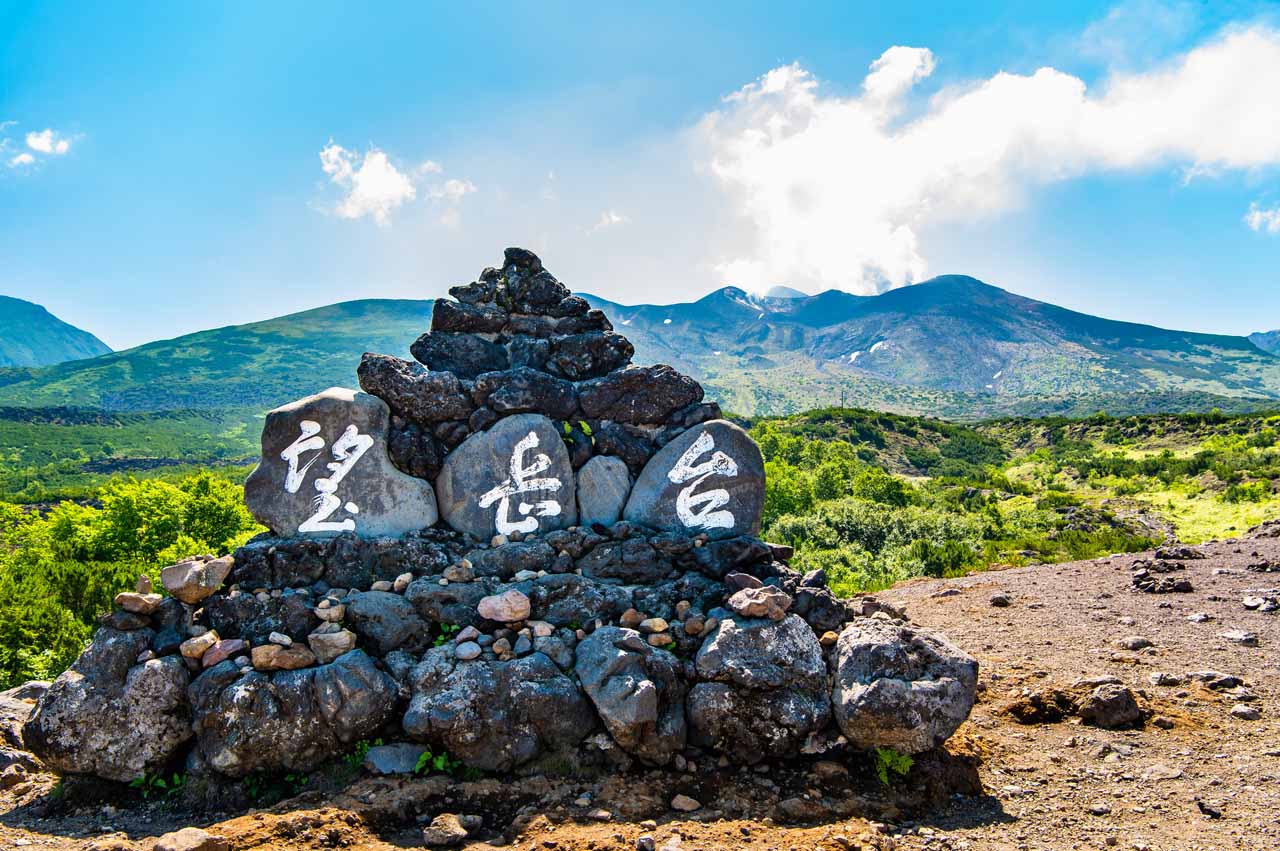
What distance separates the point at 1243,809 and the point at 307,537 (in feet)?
28.5

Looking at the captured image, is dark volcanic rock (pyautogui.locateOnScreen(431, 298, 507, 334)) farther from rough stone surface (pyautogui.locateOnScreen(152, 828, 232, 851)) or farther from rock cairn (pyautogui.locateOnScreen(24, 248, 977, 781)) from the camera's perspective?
rough stone surface (pyautogui.locateOnScreen(152, 828, 232, 851))

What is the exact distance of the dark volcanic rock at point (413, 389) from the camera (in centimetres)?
781

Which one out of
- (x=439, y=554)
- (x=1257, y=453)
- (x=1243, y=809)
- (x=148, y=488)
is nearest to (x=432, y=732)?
(x=439, y=554)

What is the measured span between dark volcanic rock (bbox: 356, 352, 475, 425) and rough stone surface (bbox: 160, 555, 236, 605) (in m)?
2.39

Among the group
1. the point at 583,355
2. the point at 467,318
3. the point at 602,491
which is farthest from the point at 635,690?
the point at 467,318

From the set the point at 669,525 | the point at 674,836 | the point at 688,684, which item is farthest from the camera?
the point at 669,525

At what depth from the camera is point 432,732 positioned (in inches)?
224

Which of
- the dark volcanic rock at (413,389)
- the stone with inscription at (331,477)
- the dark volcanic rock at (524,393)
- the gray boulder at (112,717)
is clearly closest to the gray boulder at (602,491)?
the dark volcanic rock at (524,393)

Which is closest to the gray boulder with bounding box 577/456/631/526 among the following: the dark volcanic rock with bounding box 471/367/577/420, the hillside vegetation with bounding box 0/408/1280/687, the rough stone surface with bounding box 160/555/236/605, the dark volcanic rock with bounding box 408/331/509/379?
the dark volcanic rock with bounding box 471/367/577/420

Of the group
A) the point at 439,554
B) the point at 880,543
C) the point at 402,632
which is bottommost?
the point at 880,543

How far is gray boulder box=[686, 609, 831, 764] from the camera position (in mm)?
5898

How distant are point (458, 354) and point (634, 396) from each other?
2.31 meters

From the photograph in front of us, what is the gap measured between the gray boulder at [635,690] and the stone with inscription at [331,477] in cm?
272

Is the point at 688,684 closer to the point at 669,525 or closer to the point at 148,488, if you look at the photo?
the point at 669,525
